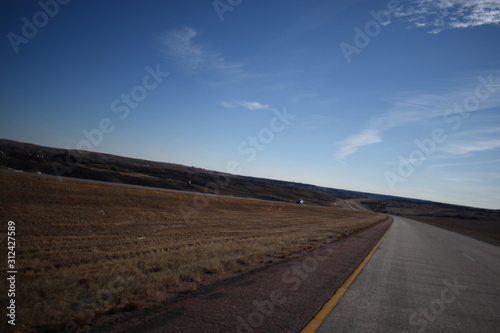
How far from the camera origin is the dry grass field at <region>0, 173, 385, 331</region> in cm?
583

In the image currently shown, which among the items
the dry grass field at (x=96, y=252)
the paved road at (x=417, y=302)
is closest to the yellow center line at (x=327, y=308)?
the paved road at (x=417, y=302)

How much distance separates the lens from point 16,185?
2062cm

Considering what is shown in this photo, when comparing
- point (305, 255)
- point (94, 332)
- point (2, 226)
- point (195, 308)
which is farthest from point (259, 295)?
point (2, 226)

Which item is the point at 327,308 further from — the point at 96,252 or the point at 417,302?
the point at 96,252

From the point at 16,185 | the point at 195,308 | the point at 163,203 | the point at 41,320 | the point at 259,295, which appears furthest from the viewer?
the point at 163,203

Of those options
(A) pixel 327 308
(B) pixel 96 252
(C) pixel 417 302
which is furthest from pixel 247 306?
(B) pixel 96 252

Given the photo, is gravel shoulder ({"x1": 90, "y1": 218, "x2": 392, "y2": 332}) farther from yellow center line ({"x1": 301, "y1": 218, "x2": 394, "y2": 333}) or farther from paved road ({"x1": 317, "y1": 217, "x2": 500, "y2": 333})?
paved road ({"x1": 317, "y1": 217, "x2": 500, "y2": 333})

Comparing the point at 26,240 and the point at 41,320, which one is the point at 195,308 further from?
the point at 26,240

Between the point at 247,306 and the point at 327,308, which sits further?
the point at 327,308

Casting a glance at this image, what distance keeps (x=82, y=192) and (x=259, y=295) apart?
22583 mm

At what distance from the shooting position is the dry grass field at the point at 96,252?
583 centimetres

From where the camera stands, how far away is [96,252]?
37.6ft

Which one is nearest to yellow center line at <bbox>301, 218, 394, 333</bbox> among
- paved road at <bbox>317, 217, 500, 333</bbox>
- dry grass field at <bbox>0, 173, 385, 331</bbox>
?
paved road at <bbox>317, 217, 500, 333</bbox>

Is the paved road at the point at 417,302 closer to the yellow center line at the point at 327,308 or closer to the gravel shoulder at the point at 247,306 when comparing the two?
the yellow center line at the point at 327,308
